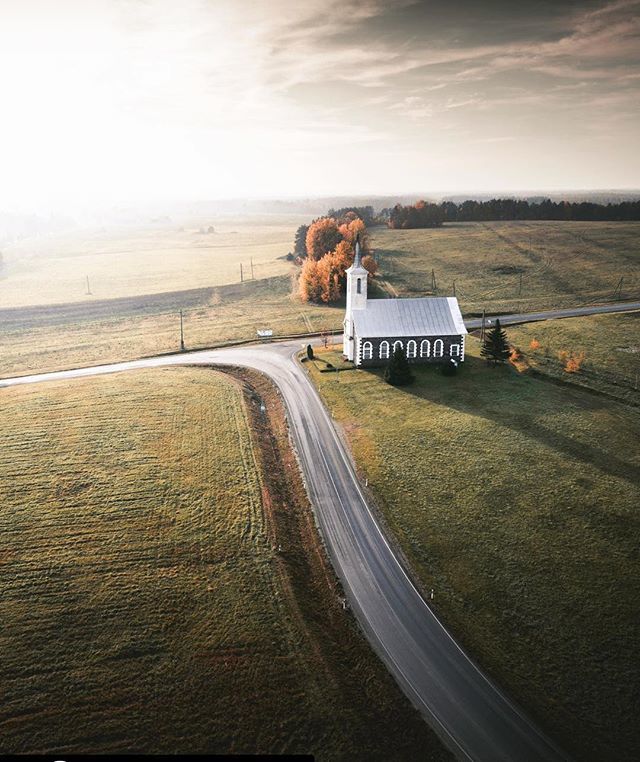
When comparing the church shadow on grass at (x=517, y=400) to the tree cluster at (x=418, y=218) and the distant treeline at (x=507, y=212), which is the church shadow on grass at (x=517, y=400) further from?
the distant treeline at (x=507, y=212)

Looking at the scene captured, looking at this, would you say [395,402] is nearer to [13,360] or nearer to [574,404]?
[574,404]

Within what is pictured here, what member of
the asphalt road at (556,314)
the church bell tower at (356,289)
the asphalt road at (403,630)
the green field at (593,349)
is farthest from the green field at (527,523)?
the asphalt road at (556,314)

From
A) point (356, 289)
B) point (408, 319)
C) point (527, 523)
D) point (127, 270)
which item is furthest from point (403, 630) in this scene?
point (127, 270)

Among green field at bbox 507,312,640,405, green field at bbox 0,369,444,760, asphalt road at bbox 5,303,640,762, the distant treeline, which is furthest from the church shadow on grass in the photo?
the distant treeline

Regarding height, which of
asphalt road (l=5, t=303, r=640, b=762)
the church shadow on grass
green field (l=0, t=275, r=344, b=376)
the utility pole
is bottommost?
asphalt road (l=5, t=303, r=640, b=762)

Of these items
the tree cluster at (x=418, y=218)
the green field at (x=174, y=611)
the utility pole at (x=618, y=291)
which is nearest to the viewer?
the green field at (x=174, y=611)

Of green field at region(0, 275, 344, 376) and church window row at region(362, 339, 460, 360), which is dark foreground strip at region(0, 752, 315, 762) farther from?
green field at region(0, 275, 344, 376)
